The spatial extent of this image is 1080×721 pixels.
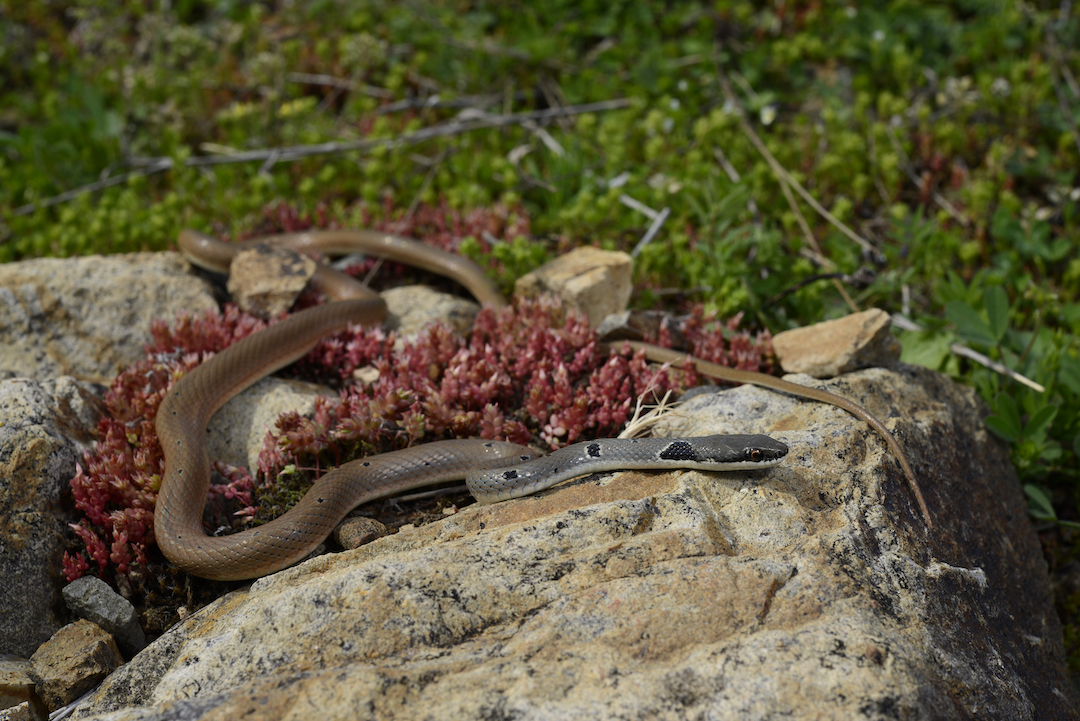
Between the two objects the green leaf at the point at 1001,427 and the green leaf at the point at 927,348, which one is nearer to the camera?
the green leaf at the point at 1001,427

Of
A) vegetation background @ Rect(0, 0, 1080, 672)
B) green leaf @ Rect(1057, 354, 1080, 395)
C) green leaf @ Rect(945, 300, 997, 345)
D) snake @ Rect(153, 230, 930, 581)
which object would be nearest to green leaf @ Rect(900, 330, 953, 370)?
vegetation background @ Rect(0, 0, 1080, 672)

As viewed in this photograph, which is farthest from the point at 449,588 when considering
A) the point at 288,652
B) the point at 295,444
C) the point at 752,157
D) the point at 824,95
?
the point at 824,95

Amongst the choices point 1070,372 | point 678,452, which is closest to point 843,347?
point 678,452

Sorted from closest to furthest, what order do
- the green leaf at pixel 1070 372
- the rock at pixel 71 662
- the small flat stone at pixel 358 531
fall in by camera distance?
1. the rock at pixel 71 662
2. the small flat stone at pixel 358 531
3. the green leaf at pixel 1070 372

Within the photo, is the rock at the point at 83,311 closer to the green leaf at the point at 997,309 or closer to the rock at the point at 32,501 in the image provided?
the rock at the point at 32,501

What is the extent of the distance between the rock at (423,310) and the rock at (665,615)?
2.38 m

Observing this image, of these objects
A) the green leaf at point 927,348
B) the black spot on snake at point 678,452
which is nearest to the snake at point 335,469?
the black spot on snake at point 678,452

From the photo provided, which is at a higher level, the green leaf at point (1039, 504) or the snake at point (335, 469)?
the snake at point (335, 469)

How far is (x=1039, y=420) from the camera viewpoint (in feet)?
18.5

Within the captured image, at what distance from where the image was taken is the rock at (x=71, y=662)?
4.04 meters

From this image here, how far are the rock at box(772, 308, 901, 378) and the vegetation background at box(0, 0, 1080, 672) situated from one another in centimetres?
84

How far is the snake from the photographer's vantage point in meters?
4.44

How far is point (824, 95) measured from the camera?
31.0 ft

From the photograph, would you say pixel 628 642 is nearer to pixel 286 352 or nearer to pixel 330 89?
pixel 286 352
